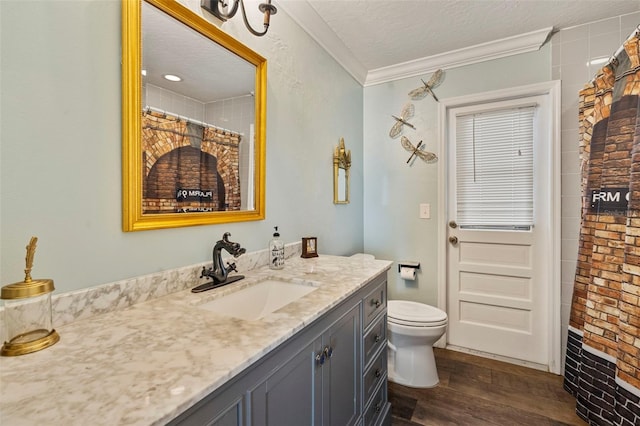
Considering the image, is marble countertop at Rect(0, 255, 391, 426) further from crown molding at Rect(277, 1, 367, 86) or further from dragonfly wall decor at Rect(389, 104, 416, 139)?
dragonfly wall decor at Rect(389, 104, 416, 139)

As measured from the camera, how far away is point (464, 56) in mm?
2432

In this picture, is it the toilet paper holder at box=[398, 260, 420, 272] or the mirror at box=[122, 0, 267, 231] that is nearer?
the mirror at box=[122, 0, 267, 231]

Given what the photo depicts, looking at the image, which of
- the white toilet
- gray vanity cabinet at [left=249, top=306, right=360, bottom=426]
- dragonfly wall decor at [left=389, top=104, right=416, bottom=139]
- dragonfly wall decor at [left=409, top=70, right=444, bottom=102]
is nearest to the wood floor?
the white toilet

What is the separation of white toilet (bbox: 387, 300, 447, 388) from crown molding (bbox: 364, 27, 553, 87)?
2012 millimetres

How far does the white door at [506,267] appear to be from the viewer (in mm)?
2238

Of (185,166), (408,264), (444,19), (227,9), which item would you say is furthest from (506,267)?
(227,9)

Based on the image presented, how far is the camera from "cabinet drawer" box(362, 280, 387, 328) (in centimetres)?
138

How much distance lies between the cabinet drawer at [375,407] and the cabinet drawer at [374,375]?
1.8 inches

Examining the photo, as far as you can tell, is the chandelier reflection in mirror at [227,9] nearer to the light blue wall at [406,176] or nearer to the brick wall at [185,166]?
the brick wall at [185,166]

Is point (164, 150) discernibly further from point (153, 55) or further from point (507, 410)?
point (507, 410)

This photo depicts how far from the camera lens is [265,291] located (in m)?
1.35

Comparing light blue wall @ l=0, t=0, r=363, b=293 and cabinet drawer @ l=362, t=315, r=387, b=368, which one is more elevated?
light blue wall @ l=0, t=0, r=363, b=293

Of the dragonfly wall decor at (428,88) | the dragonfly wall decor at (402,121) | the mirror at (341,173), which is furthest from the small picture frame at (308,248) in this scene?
the dragonfly wall decor at (428,88)

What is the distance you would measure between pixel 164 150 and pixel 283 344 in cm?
82
